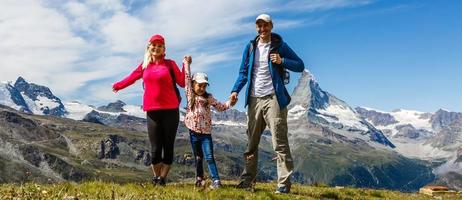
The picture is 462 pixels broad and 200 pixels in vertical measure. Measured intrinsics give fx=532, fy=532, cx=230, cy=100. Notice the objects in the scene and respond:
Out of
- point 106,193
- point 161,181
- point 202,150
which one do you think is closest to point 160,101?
point 202,150

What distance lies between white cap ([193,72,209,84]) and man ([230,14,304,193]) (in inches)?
33.7

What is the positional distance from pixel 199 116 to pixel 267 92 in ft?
6.73

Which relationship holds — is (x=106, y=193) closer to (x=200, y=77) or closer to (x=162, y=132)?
(x=162, y=132)

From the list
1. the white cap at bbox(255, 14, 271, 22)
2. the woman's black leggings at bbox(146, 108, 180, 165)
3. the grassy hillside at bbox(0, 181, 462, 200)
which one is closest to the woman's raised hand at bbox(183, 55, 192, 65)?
the woman's black leggings at bbox(146, 108, 180, 165)

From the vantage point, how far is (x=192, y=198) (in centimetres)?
1029

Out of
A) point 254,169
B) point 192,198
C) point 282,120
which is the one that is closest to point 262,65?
point 282,120

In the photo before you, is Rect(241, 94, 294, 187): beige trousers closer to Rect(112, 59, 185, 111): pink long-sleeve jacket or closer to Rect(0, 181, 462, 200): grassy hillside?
Rect(0, 181, 462, 200): grassy hillside

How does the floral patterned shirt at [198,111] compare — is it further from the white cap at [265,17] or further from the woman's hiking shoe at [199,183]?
the white cap at [265,17]

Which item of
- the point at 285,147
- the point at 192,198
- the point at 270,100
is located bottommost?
the point at 192,198

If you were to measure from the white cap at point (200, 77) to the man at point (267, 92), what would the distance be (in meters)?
0.86

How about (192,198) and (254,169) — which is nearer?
(192,198)

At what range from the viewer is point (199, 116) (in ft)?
48.8

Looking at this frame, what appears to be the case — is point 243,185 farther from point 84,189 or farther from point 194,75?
point 84,189

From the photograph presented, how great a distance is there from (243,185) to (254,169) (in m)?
0.53
